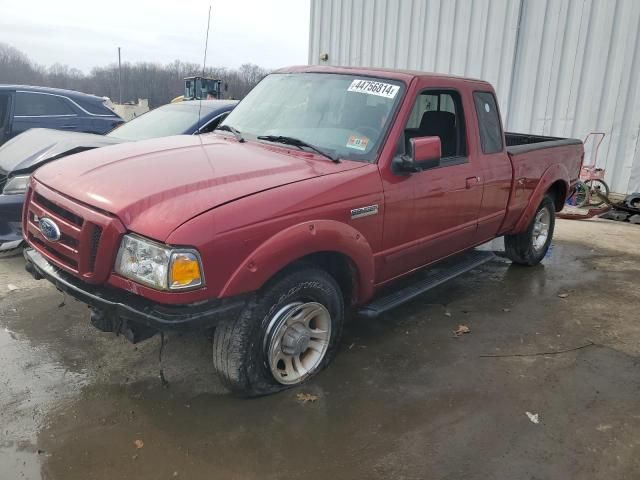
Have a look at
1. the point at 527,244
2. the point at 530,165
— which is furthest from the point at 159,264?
the point at 527,244

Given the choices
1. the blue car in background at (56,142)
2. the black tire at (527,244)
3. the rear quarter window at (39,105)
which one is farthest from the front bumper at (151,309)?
the rear quarter window at (39,105)

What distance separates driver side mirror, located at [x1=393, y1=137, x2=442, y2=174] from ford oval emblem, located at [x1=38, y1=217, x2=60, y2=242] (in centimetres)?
211

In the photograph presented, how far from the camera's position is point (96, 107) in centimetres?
875

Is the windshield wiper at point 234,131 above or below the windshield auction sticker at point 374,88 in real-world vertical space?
below

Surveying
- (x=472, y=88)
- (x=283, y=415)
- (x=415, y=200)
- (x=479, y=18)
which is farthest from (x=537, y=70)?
(x=283, y=415)

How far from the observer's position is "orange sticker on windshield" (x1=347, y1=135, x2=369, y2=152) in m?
3.52

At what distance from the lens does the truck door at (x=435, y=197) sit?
3629mm

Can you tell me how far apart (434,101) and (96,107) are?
6568 mm

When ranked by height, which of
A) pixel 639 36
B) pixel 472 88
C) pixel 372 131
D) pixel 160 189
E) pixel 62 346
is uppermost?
pixel 639 36

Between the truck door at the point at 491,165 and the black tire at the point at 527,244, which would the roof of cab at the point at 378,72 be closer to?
the truck door at the point at 491,165

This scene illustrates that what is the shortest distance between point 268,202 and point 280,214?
9 cm

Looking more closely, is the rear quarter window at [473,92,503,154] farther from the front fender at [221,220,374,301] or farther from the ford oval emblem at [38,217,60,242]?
the ford oval emblem at [38,217,60,242]

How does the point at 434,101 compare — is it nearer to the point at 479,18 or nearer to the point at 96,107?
the point at 96,107

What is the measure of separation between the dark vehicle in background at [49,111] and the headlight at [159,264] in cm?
657
